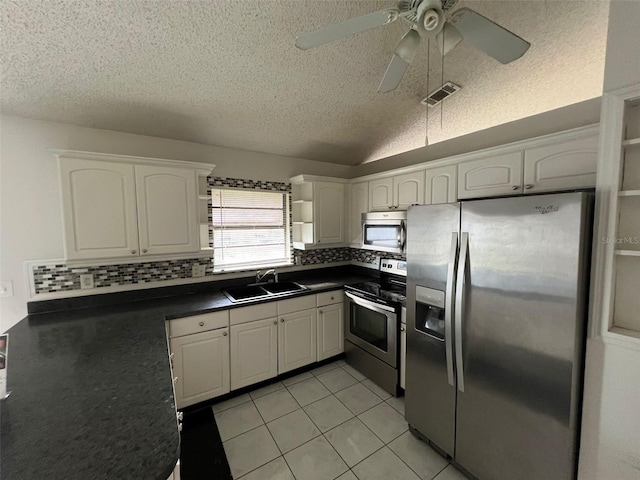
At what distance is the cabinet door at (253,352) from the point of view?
2273 mm

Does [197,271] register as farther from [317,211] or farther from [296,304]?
[317,211]

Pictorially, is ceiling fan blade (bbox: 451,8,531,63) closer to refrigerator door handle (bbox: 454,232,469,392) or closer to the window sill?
refrigerator door handle (bbox: 454,232,469,392)

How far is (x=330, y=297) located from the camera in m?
2.76

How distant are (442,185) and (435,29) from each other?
143 centimetres

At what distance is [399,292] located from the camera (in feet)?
8.57

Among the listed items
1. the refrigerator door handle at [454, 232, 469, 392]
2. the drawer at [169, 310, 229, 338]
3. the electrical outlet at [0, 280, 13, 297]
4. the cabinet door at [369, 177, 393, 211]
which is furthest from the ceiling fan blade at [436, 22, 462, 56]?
the electrical outlet at [0, 280, 13, 297]

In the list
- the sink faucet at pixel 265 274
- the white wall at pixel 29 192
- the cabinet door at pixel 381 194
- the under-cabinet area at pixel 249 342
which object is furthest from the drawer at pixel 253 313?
the cabinet door at pixel 381 194

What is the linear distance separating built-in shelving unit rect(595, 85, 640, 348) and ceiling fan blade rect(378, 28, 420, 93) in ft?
2.96

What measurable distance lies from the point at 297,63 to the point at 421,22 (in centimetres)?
98

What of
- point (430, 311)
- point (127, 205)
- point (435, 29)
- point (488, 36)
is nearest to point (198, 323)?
point (127, 205)

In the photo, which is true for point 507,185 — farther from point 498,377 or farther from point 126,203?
point 126,203

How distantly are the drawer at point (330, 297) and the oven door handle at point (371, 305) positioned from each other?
0.10 meters

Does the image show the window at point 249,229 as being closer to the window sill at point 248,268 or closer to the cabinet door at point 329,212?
the window sill at point 248,268

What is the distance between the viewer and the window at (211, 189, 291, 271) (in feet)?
8.84
